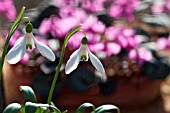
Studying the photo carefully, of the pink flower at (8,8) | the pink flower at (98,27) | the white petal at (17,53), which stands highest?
the white petal at (17,53)

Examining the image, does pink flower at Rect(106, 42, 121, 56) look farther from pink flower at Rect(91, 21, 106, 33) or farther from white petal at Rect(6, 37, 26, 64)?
white petal at Rect(6, 37, 26, 64)

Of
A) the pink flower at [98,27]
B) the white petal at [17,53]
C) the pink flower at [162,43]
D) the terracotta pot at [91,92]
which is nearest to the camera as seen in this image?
the white petal at [17,53]

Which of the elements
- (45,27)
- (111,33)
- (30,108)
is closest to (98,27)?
(111,33)

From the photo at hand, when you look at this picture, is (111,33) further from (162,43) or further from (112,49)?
(162,43)

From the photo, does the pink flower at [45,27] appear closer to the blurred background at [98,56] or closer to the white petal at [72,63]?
the blurred background at [98,56]

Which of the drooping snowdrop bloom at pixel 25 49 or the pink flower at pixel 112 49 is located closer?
the drooping snowdrop bloom at pixel 25 49

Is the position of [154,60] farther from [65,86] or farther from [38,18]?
[38,18]

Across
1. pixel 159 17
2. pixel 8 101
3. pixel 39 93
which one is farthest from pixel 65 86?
pixel 159 17

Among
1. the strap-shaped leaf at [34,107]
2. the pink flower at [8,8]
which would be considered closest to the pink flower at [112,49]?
the pink flower at [8,8]

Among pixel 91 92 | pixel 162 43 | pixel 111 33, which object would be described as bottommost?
pixel 91 92
